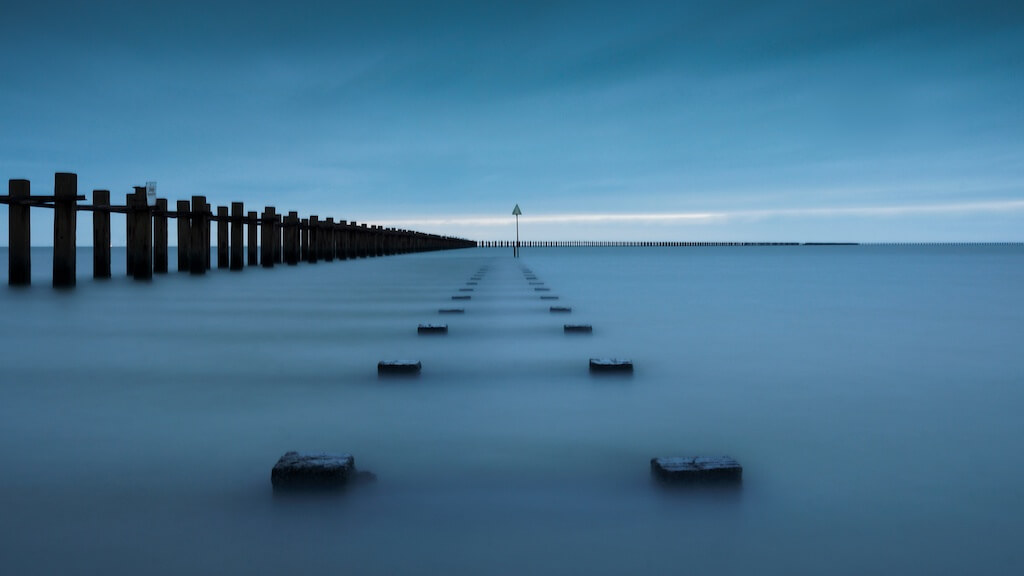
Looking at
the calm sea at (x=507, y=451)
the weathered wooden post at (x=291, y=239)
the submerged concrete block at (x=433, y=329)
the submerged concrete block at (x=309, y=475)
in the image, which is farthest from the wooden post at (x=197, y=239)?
the submerged concrete block at (x=309, y=475)

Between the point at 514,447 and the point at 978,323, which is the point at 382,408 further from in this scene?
the point at 978,323

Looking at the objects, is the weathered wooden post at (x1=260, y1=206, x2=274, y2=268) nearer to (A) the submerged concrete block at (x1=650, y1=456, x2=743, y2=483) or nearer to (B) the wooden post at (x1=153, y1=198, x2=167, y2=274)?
(B) the wooden post at (x1=153, y1=198, x2=167, y2=274)

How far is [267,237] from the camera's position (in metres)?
24.0

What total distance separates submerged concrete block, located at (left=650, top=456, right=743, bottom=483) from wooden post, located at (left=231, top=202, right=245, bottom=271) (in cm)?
1944

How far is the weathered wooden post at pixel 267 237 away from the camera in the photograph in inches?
907

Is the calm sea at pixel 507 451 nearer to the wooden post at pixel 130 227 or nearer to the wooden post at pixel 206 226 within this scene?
the wooden post at pixel 130 227

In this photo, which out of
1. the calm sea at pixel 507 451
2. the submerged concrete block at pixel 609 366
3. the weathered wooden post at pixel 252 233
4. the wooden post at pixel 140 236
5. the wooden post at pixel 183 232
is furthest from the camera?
the weathered wooden post at pixel 252 233

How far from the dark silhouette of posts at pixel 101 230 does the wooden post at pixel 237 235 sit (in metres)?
5.34

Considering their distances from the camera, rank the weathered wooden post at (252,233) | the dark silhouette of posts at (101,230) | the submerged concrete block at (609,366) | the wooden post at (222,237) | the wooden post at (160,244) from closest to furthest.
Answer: the submerged concrete block at (609,366), the dark silhouette of posts at (101,230), the wooden post at (160,244), the wooden post at (222,237), the weathered wooden post at (252,233)

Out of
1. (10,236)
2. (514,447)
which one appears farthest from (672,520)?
(10,236)

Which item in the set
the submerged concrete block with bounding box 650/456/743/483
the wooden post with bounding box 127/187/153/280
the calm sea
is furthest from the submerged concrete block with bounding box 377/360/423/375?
the wooden post with bounding box 127/187/153/280

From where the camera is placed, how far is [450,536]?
2.26m

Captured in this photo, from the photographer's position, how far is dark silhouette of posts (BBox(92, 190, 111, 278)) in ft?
45.1

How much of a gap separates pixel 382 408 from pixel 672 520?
184 cm
